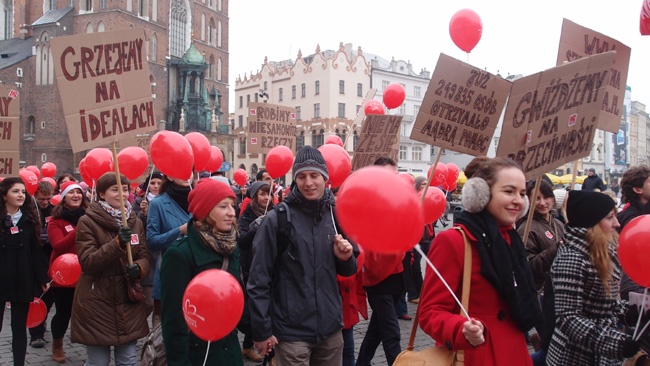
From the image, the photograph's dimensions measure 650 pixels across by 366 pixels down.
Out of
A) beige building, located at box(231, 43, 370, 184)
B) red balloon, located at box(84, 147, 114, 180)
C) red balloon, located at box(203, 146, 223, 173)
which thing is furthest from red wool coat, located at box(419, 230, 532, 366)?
beige building, located at box(231, 43, 370, 184)

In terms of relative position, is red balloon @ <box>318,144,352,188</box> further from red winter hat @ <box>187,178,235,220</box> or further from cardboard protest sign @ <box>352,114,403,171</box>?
red winter hat @ <box>187,178,235,220</box>

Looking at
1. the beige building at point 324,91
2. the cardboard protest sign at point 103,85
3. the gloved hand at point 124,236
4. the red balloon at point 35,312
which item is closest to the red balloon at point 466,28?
the cardboard protest sign at point 103,85

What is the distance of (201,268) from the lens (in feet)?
10.5

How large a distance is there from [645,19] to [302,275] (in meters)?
3.77

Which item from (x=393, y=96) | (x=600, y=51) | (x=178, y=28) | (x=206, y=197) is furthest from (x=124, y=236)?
(x=178, y=28)

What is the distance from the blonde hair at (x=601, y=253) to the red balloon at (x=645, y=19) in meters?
2.63

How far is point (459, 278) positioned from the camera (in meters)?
2.53

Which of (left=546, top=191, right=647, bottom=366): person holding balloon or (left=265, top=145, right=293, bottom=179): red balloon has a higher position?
(left=265, top=145, right=293, bottom=179): red balloon

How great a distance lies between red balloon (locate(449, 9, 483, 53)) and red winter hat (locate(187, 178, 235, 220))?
171 inches

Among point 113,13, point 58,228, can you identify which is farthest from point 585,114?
point 113,13

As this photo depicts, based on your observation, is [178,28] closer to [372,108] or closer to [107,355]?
[372,108]

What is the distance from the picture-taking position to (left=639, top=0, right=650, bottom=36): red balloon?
475 centimetres

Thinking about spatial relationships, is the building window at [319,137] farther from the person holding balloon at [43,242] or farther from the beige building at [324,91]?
the person holding balloon at [43,242]

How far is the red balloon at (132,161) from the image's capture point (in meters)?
7.77
